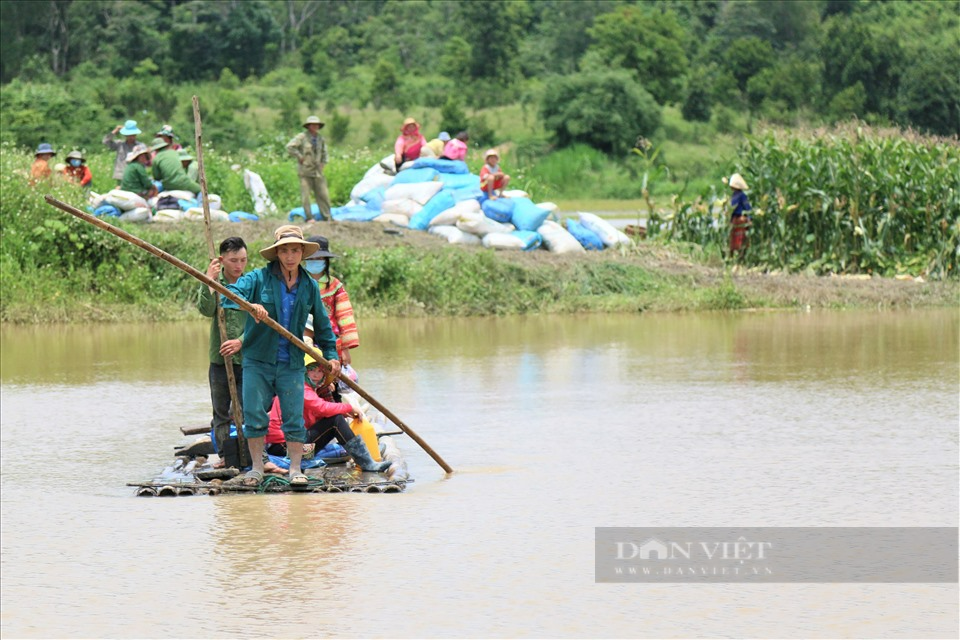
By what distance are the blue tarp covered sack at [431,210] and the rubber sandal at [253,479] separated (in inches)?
472

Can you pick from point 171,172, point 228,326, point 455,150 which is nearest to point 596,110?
point 455,150

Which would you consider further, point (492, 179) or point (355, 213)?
point (355, 213)

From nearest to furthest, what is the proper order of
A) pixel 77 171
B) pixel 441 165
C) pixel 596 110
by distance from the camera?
1. pixel 77 171
2. pixel 441 165
3. pixel 596 110

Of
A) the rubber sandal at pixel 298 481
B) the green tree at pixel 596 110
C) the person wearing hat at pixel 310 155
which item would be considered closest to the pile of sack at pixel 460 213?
the person wearing hat at pixel 310 155

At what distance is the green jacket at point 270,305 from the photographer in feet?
28.8

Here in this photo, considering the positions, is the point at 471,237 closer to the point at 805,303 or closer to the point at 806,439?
the point at 805,303

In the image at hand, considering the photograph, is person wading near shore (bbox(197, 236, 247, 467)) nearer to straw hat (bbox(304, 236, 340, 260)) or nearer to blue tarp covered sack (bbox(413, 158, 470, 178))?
straw hat (bbox(304, 236, 340, 260))

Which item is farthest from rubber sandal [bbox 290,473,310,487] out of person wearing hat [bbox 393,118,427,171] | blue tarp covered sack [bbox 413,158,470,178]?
person wearing hat [bbox 393,118,427,171]

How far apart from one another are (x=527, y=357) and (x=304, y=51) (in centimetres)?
4231

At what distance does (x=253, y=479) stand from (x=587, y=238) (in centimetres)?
1281

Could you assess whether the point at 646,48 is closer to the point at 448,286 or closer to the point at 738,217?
the point at 738,217

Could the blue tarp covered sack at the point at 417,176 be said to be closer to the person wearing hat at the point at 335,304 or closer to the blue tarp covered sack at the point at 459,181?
the blue tarp covered sack at the point at 459,181

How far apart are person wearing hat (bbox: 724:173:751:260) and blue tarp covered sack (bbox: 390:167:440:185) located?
406 cm

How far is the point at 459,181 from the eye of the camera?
856 inches
